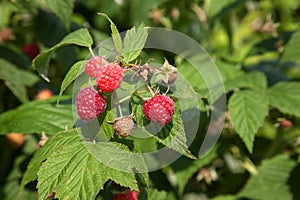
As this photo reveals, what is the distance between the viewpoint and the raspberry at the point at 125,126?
106 centimetres

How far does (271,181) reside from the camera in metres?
1.78

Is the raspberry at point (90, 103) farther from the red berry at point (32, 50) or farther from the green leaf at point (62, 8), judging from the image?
the red berry at point (32, 50)

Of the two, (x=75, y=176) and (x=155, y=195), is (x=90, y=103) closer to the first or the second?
(x=75, y=176)

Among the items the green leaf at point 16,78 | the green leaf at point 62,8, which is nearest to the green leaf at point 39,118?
the green leaf at point 16,78

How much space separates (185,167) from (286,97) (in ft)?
1.19

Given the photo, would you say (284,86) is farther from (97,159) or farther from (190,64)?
(97,159)

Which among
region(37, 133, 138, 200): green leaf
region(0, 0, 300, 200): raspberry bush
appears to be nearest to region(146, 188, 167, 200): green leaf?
region(0, 0, 300, 200): raspberry bush

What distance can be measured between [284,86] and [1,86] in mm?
903

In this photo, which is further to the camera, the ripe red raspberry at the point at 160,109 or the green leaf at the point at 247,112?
the green leaf at the point at 247,112

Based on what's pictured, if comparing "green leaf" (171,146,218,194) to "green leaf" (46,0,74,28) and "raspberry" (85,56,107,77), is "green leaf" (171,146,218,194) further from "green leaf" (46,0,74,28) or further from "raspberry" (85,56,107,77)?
"raspberry" (85,56,107,77)

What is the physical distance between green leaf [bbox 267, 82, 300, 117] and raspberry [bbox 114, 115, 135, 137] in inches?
27.3

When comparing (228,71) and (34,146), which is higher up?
(228,71)

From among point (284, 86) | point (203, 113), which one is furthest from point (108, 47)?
point (284, 86)

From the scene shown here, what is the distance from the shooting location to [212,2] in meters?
2.30
